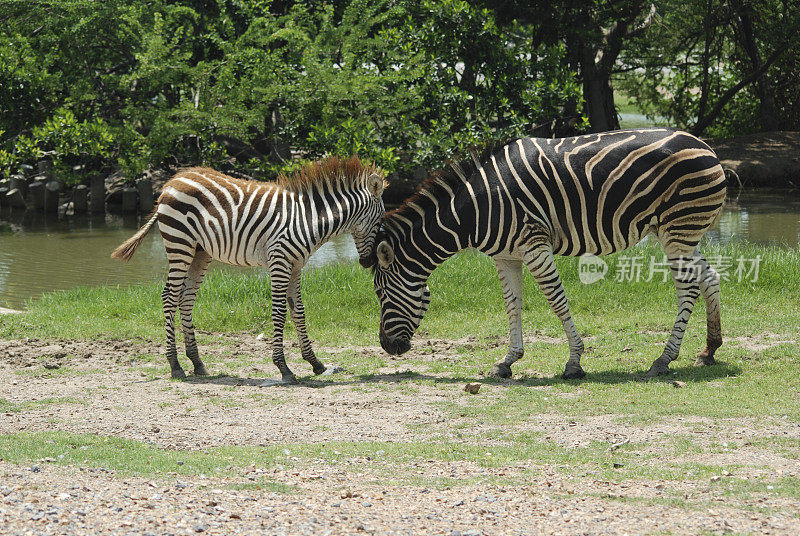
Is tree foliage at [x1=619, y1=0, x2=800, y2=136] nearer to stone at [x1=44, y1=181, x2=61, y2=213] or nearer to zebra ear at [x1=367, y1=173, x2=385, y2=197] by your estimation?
zebra ear at [x1=367, y1=173, x2=385, y2=197]

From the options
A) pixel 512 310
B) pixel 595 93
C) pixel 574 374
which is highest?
pixel 595 93

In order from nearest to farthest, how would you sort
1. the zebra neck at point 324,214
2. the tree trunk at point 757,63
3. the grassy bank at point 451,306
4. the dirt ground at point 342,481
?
1. the dirt ground at point 342,481
2. the zebra neck at point 324,214
3. the grassy bank at point 451,306
4. the tree trunk at point 757,63

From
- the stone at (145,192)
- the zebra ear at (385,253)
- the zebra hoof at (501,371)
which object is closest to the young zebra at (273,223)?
the zebra ear at (385,253)

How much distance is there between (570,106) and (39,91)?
479 inches

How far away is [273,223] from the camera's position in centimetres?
891

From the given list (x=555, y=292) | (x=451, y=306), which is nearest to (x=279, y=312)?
(x=555, y=292)

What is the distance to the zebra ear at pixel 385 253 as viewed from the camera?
29.3 ft

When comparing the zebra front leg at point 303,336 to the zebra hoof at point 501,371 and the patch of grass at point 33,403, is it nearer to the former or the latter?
the zebra hoof at point 501,371

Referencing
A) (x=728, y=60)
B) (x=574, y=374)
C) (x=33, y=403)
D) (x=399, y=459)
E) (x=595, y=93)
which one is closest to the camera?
(x=399, y=459)

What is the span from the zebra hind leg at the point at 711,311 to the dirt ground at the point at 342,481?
7.07ft

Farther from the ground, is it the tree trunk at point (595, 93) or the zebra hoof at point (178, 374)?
the tree trunk at point (595, 93)

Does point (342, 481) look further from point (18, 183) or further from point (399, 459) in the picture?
point (18, 183)

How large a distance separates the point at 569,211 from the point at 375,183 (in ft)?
6.59

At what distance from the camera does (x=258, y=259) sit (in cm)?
907
